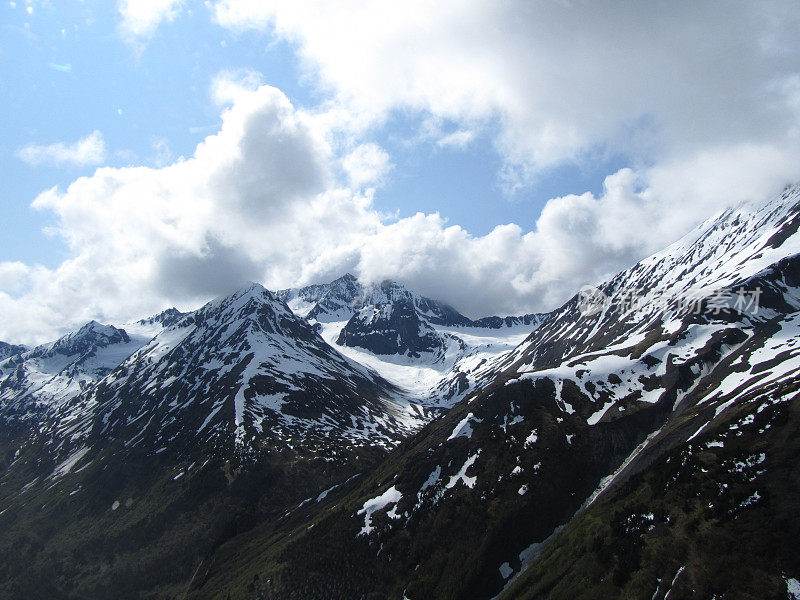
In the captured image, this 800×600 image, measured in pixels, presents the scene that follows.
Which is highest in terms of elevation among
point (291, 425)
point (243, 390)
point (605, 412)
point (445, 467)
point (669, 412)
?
point (243, 390)

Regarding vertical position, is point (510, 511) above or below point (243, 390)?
below

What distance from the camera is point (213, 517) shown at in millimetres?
119938

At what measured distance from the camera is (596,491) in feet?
223

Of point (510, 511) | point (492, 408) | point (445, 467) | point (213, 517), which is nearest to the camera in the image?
point (510, 511)

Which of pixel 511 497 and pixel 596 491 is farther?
pixel 511 497

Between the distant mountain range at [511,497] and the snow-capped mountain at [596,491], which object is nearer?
the snow-capped mountain at [596,491]

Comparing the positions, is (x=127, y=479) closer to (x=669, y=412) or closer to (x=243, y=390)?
(x=243, y=390)

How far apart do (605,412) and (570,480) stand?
2060 centimetres

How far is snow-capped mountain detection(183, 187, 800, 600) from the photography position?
4053cm

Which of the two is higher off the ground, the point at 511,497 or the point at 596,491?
the point at 511,497

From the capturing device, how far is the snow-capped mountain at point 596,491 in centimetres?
4053

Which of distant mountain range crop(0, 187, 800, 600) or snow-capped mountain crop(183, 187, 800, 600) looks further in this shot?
distant mountain range crop(0, 187, 800, 600)

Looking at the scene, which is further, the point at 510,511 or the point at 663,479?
the point at 510,511

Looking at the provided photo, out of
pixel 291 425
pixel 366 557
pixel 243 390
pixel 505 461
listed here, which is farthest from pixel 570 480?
pixel 243 390
